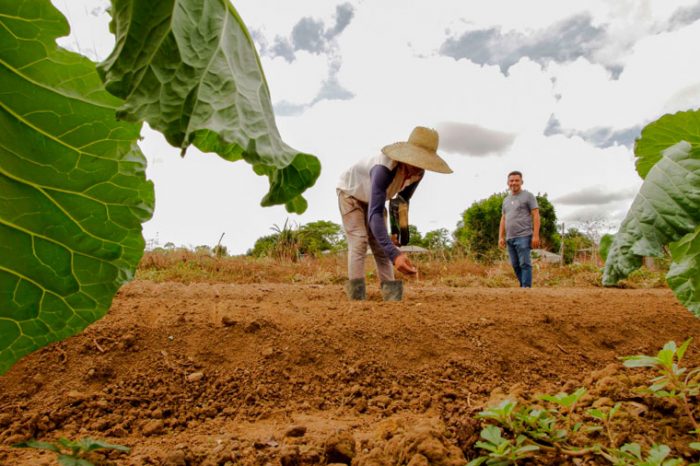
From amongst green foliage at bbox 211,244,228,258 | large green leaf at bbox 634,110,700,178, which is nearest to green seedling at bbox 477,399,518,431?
large green leaf at bbox 634,110,700,178

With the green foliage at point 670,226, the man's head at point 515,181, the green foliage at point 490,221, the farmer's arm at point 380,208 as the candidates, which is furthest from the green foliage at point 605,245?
the green foliage at point 490,221

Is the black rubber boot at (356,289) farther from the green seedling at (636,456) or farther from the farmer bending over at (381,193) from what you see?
the green seedling at (636,456)

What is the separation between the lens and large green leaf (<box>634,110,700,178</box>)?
1985 mm

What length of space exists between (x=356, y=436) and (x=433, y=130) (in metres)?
2.84

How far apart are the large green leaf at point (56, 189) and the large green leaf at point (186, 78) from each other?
184 millimetres

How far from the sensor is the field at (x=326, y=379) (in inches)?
59.6

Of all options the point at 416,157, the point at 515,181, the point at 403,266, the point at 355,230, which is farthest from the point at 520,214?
the point at 403,266

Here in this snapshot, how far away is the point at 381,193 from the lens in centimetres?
368

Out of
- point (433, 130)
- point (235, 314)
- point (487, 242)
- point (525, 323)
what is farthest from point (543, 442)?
point (487, 242)

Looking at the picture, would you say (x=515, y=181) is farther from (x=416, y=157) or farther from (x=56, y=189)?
(x=56, y=189)

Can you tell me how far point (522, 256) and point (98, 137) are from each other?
18.9 ft

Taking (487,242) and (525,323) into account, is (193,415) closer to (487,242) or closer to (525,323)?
(525,323)

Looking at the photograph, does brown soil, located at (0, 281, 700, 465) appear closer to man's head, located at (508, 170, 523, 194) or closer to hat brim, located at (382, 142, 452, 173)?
hat brim, located at (382, 142, 452, 173)

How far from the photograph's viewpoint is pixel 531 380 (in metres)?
2.46
